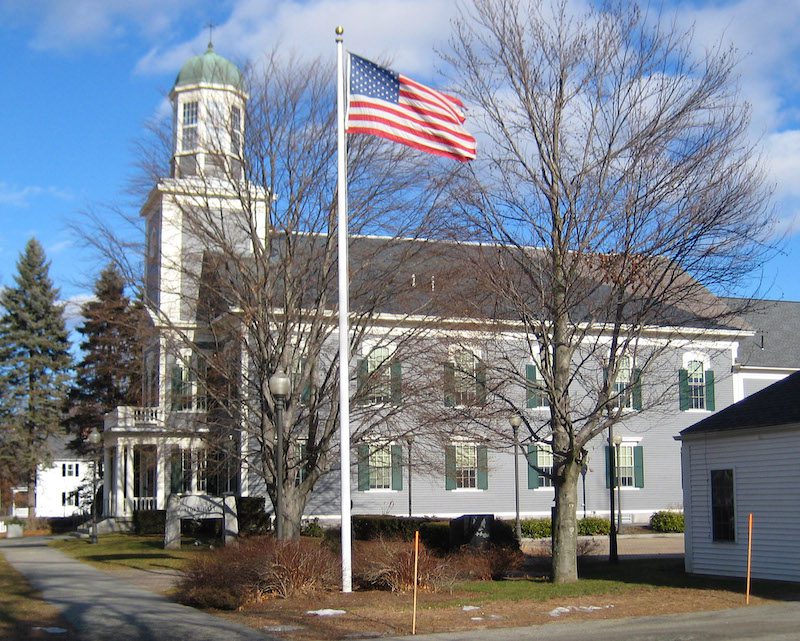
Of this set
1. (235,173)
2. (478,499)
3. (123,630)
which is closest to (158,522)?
(478,499)

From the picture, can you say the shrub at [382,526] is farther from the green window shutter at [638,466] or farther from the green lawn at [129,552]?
the green window shutter at [638,466]

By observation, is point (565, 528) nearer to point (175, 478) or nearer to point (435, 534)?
point (435, 534)

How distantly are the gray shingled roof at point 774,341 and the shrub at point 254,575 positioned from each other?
96.3 ft

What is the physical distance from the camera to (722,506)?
1998 cm

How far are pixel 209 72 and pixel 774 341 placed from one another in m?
27.5

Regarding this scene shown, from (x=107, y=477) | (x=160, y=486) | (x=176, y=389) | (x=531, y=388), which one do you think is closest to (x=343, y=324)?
(x=531, y=388)

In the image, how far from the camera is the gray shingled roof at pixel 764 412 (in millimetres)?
18438

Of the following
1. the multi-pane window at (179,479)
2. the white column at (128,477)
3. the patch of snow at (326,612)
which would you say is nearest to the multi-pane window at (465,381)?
the patch of snow at (326,612)

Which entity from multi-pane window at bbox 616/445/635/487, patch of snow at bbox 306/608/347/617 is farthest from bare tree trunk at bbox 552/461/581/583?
multi-pane window at bbox 616/445/635/487

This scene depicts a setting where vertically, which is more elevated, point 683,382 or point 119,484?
point 683,382

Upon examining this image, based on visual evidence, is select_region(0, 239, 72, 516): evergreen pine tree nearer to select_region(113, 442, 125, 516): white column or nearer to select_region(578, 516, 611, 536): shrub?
select_region(113, 442, 125, 516): white column

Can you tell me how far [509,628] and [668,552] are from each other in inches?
655

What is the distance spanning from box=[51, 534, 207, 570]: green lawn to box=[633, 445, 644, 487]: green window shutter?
17.5m

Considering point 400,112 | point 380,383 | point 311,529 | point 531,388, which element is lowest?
point 311,529
